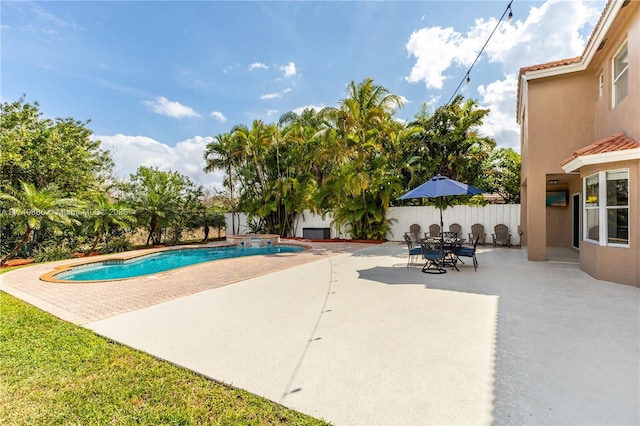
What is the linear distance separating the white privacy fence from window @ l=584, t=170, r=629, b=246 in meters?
7.12

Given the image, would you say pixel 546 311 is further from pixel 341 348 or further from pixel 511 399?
pixel 341 348

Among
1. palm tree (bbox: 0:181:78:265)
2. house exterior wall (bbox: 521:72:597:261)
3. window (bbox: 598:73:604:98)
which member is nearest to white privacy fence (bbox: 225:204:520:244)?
house exterior wall (bbox: 521:72:597:261)

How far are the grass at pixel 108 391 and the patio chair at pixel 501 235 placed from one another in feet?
48.7

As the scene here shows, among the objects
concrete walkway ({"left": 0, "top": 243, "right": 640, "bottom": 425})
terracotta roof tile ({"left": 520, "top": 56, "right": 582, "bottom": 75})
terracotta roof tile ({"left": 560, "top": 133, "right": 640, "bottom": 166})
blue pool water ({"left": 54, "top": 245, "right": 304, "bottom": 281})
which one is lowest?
blue pool water ({"left": 54, "top": 245, "right": 304, "bottom": 281})

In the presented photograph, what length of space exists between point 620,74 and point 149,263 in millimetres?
17800

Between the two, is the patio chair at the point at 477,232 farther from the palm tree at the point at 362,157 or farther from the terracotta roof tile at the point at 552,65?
the terracotta roof tile at the point at 552,65

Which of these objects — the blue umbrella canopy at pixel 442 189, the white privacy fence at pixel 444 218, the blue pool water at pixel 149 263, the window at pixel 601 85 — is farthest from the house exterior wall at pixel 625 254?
the blue pool water at pixel 149 263

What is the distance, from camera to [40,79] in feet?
39.4

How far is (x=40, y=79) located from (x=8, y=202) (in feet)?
17.2

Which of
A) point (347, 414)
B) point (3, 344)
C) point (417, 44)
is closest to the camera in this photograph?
point (347, 414)

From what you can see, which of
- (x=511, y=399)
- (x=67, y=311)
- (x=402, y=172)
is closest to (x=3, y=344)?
(x=67, y=311)

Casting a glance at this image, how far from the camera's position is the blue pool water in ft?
34.2

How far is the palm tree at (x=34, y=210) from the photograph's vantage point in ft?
34.3

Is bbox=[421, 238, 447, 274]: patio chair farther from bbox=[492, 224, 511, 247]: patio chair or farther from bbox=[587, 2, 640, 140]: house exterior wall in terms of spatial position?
bbox=[492, 224, 511, 247]: patio chair
